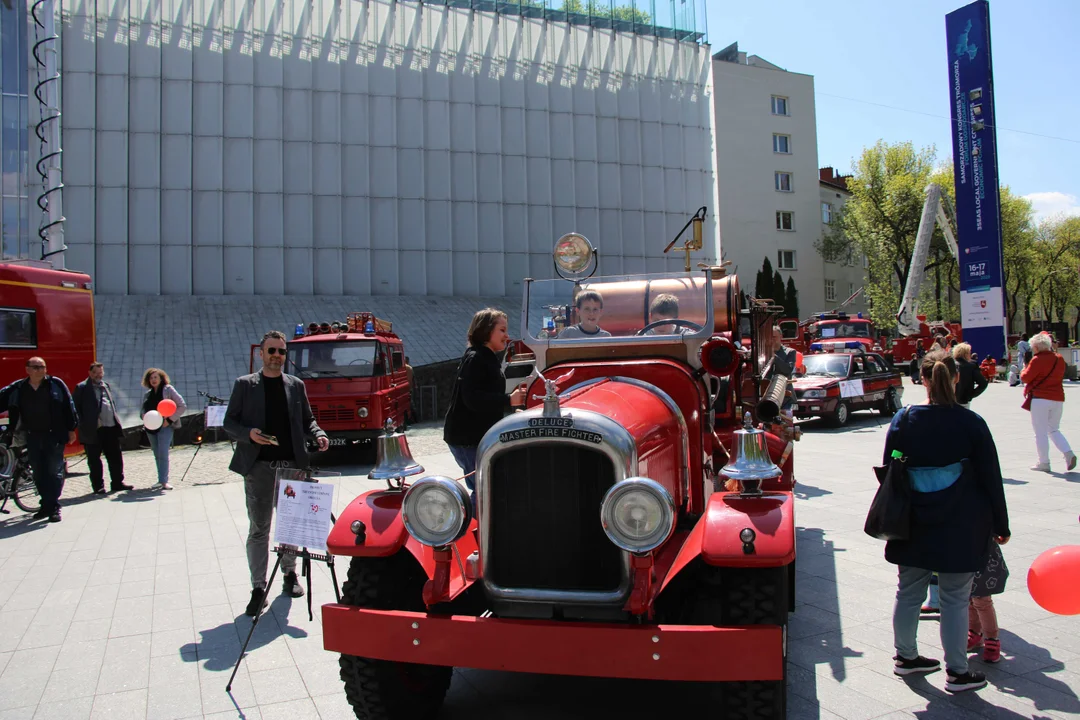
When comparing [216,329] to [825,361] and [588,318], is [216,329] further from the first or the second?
[588,318]

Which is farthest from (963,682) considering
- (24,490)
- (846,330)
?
(846,330)

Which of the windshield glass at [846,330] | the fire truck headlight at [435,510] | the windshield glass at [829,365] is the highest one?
the windshield glass at [846,330]

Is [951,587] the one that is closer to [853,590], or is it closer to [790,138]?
[853,590]

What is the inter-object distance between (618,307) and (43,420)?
6.65 metres

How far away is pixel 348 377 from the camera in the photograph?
1357cm

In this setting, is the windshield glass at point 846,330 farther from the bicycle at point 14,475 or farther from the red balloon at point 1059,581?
the red balloon at point 1059,581

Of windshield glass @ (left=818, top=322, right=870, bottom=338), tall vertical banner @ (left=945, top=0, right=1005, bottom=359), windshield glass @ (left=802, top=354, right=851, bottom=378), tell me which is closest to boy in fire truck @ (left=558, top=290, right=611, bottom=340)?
windshield glass @ (left=802, top=354, right=851, bottom=378)

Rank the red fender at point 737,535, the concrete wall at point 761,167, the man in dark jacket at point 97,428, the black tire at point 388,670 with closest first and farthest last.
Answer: the red fender at point 737,535, the black tire at point 388,670, the man in dark jacket at point 97,428, the concrete wall at point 761,167

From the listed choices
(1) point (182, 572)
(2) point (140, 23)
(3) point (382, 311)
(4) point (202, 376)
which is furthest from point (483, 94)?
(1) point (182, 572)

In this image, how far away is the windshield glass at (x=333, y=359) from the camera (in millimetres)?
13695

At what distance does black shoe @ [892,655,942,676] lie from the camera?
13.2 feet

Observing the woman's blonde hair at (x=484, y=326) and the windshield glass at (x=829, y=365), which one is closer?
the woman's blonde hair at (x=484, y=326)

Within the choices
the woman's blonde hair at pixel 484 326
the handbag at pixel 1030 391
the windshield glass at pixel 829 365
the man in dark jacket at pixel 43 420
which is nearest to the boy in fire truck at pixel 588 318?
the woman's blonde hair at pixel 484 326

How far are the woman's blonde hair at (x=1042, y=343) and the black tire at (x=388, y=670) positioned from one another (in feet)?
27.2
